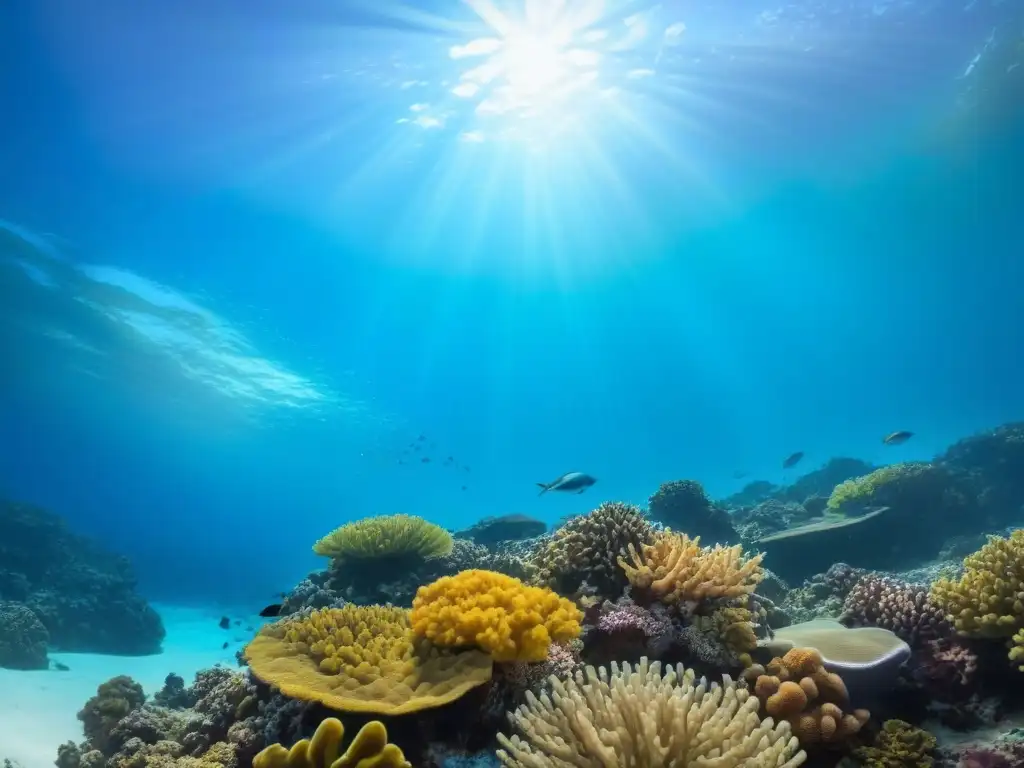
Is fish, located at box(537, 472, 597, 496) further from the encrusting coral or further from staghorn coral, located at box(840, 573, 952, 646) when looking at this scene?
the encrusting coral

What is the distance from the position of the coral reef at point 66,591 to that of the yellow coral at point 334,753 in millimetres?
18074

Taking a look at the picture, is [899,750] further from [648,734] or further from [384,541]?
[384,541]

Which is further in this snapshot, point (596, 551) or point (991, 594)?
point (596, 551)

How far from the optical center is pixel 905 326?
89.3 m

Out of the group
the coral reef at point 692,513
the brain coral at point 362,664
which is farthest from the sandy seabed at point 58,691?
the coral reef at point 692,513

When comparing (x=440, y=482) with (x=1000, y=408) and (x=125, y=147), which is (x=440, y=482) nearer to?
(x=125, y=147)

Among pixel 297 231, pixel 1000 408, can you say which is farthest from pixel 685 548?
pixel 1000 408

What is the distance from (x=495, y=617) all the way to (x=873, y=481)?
14.0 m

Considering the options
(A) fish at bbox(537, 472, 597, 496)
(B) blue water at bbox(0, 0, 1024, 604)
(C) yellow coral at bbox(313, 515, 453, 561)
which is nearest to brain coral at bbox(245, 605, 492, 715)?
(C) yellow coral at bbox(313, 515, 453, 561)

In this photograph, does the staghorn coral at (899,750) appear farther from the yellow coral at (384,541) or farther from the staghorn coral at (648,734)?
the yellow coral at (384,541)

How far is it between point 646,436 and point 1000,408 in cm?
8318

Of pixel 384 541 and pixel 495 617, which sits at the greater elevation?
pixel 384 541

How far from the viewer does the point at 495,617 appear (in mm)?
3662

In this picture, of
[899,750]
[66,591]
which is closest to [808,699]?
[899,750]
